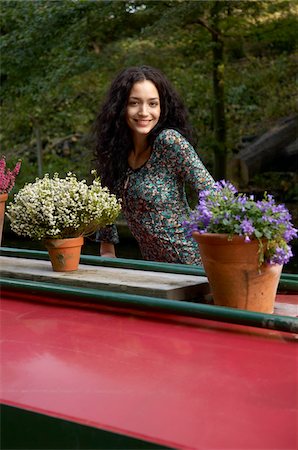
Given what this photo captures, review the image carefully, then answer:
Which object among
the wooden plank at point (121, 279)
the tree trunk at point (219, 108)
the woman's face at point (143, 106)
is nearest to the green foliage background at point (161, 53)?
the tree trunk at point (219, 108)

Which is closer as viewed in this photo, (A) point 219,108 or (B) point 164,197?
(B) point 164,197

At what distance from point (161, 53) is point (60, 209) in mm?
7545

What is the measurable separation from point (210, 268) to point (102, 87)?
9.02 meters

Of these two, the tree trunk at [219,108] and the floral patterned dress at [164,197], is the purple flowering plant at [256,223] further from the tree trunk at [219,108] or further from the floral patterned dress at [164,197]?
the tree trunk at [219,108]

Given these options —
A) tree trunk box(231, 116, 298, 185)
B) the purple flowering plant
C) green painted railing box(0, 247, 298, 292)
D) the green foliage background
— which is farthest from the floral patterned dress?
tree trunk box(231, 116, 298, 185)

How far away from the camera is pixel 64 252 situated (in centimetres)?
225

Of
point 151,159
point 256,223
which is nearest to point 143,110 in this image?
point 151,159

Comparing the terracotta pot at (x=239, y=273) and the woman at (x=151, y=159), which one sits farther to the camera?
the woman at (x=151, y=159)

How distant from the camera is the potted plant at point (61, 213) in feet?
7.05

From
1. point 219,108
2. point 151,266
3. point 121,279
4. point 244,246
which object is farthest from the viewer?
point 219,108

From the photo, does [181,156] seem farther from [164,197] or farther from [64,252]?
[64,252]

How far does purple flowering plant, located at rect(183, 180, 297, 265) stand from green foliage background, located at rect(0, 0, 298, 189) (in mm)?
5928

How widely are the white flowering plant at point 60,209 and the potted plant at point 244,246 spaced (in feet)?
1.43

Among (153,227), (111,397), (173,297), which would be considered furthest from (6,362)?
(153,227)
